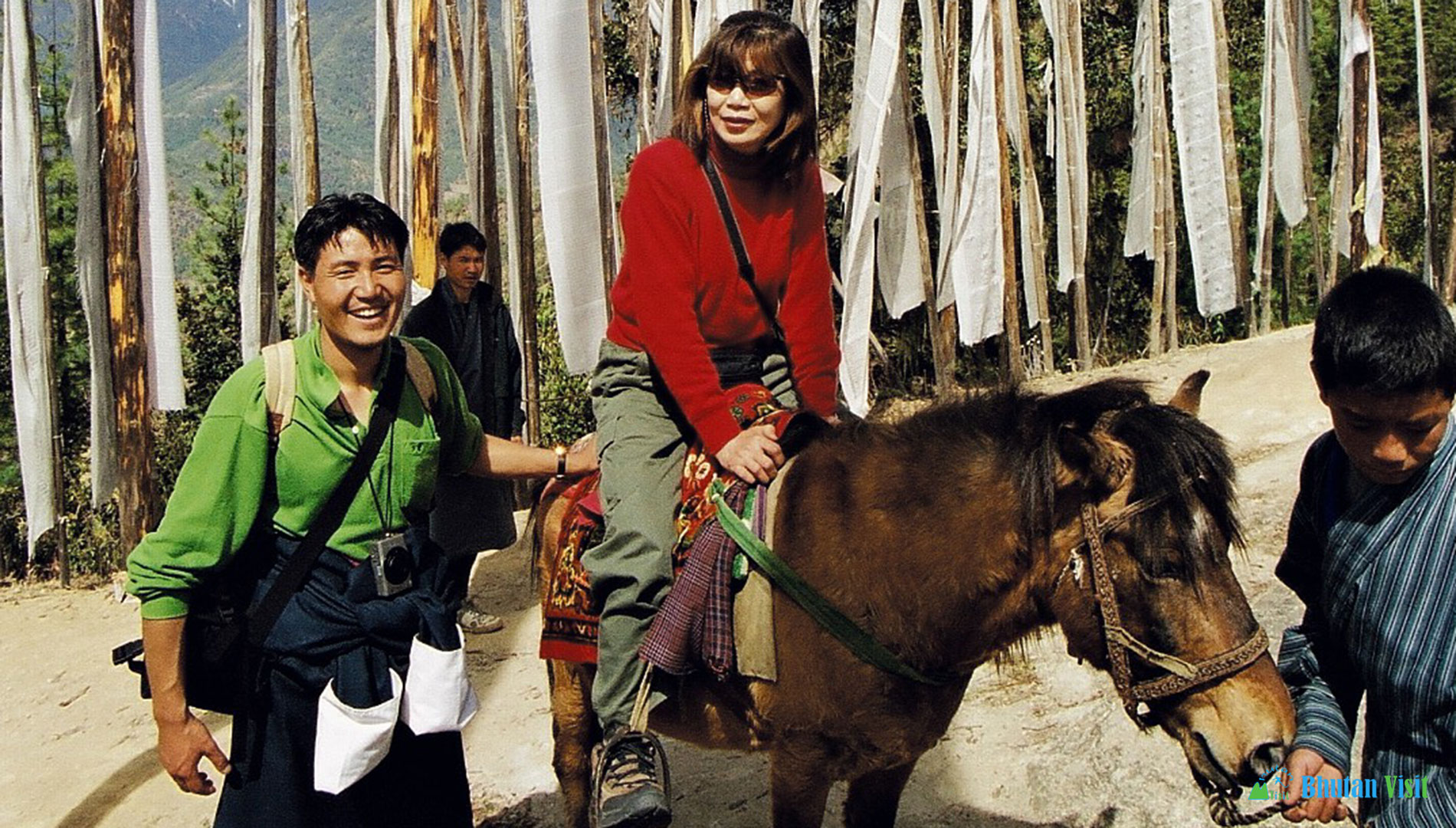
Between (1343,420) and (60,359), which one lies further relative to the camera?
(60,359)

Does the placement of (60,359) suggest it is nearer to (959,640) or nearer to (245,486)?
(245,486)

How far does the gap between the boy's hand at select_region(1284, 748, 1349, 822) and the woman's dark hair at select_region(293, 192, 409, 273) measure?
199cm

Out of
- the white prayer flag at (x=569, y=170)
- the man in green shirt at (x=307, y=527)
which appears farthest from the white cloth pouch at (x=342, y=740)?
the white prayer flag at (x=569, y=170)

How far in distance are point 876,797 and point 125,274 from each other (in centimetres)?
531

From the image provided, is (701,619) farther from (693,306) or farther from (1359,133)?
(1359,133)

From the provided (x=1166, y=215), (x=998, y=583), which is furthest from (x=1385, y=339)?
(x=1166, y=215)

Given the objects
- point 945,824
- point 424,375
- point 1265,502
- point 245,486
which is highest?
point 424,375

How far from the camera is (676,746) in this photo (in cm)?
464

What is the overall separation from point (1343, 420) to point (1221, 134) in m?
7.45

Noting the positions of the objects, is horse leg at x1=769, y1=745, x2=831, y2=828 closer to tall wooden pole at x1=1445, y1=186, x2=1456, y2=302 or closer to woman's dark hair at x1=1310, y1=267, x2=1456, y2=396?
woman's dark hair at x1=1310, y1=267, x2=1456, y2=396

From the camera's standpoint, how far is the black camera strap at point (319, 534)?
7.19 ft

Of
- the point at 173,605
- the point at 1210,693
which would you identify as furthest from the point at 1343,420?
the point at 173,605

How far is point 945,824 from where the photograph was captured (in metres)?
3.76

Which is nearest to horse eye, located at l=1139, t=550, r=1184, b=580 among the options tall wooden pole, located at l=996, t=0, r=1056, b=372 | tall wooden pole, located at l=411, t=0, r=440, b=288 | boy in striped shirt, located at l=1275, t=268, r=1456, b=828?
boy in striped shirt, located at l=1275, t=268, r=1456, b=828
